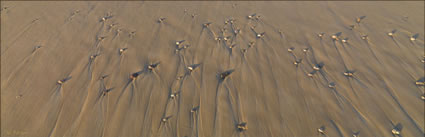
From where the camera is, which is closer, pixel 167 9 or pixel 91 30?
pixel 91 30

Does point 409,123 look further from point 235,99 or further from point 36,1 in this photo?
point 36,1

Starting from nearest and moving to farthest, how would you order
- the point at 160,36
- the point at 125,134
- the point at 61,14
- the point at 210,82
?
the point at 125,134 < the point at 210,82 < the point at 160,36 < the point at 61,14

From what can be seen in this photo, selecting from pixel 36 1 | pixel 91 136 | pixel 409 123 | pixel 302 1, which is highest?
pixel 302 1

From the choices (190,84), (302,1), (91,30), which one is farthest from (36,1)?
(302,1)

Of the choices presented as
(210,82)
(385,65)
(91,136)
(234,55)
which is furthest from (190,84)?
(385,65)

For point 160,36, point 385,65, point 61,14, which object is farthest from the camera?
point 61,14

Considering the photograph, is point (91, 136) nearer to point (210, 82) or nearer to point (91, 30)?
point (210, 82)

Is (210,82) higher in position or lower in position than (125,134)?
higher
